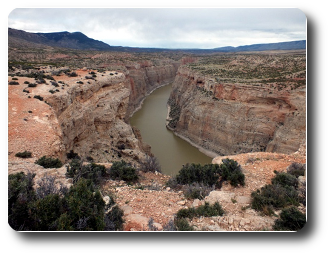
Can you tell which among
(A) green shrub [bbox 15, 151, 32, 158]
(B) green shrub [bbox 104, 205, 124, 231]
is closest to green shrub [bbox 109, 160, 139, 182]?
(A) green shrub [bbox 15, 151, 32, 158]

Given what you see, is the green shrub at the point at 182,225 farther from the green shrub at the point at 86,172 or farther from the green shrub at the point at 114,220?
the green shrub at the point at 86,172

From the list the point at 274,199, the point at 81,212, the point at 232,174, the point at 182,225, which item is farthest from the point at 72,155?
the point at 274,199

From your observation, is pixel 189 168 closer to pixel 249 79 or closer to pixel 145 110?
pixel 249 79

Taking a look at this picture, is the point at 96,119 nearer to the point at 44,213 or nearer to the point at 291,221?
the point at 44,213

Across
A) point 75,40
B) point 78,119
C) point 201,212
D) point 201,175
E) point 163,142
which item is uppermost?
point 75,40

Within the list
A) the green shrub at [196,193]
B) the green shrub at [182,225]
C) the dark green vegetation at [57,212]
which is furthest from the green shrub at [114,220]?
the green shrub at [196,193]

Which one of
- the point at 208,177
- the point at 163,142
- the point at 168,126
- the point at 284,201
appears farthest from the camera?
the point at 168,126

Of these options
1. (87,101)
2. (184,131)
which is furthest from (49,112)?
(184,131)

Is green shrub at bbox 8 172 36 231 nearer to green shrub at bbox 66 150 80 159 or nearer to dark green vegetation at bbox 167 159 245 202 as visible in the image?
dark green vegetation at bbox 167 159 245 202
